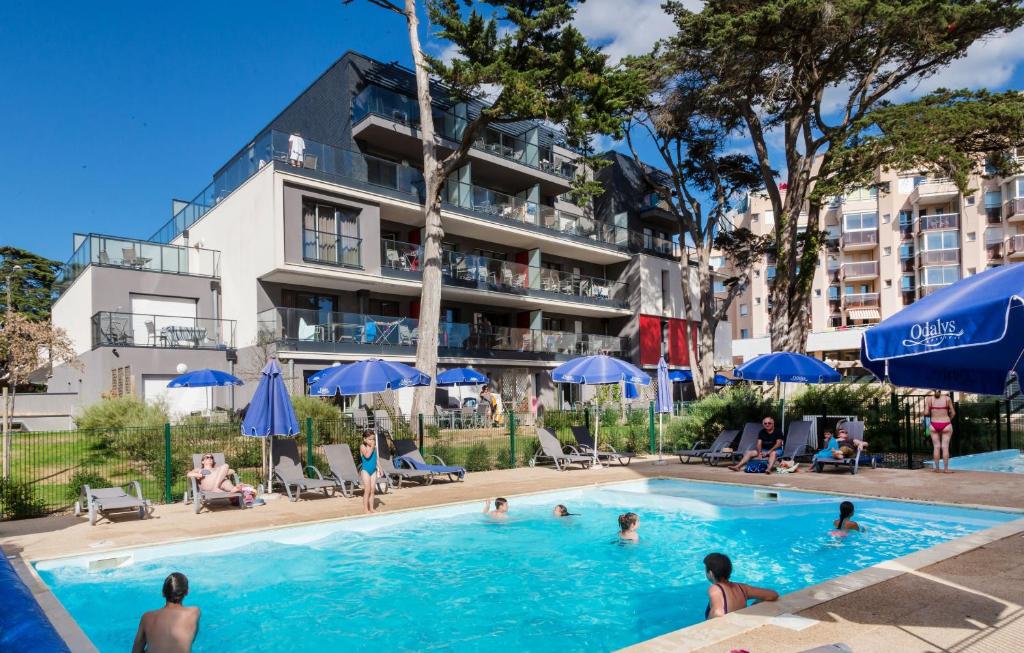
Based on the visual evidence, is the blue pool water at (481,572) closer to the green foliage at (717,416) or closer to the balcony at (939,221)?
the green foliage at (717,416)

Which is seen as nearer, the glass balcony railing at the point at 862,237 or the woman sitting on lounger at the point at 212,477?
the woman sitting on lounger at the point at 212,477

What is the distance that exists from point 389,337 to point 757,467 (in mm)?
13993

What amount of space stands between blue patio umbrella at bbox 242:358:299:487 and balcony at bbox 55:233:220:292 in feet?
46.9

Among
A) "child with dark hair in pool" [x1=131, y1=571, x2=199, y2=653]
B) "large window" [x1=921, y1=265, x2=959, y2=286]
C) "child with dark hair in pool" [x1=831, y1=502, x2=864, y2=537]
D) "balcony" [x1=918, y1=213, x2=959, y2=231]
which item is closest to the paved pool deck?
"child with dark hair in pool" [x1=831, y1=502, x2=864, y2=537]

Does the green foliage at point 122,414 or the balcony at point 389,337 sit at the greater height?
the balcony at point 389,337

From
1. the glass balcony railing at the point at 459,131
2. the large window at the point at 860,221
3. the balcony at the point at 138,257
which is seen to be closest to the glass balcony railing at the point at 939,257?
the large window at the point at 860,221

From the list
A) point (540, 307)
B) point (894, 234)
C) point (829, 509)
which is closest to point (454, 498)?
point (829, 509)

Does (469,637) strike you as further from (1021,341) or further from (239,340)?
(239,340)

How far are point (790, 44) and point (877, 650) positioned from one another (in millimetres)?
20790

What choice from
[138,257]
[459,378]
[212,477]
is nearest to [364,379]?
[212,477]

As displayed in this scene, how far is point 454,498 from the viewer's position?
11438mm

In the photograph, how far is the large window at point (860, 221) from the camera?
5750cm

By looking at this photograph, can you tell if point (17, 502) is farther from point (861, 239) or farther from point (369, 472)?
point (861, 239)

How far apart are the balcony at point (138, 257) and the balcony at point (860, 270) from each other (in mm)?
52462
